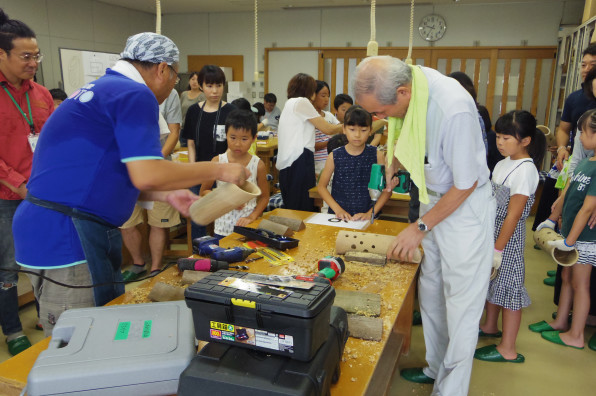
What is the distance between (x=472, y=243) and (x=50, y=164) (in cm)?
149

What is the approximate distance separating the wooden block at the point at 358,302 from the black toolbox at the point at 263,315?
421mm

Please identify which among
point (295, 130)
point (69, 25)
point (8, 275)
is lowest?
point (8, 275)

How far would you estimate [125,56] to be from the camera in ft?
4.48

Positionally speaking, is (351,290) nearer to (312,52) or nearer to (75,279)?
(75,279)

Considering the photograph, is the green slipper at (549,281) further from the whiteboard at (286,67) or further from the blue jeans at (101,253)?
the whiteboard at (286,67)

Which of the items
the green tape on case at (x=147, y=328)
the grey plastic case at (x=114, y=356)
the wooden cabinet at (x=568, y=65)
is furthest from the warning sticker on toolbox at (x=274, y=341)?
the wooden cabinet at (x=568, y=65)

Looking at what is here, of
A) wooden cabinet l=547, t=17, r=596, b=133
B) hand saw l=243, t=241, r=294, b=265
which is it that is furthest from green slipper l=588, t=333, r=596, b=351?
wooden cabinet l=547, t=17, r=596, b=133

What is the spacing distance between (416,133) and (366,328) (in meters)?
0.75

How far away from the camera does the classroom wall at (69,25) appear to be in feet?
21.8

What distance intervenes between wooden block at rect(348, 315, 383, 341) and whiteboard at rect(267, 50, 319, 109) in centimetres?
746

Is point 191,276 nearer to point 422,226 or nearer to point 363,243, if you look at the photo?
point 363,243

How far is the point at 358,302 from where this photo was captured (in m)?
1.36

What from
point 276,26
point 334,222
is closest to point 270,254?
point 334,222

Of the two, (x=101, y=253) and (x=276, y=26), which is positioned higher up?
(x=276, y=26)
